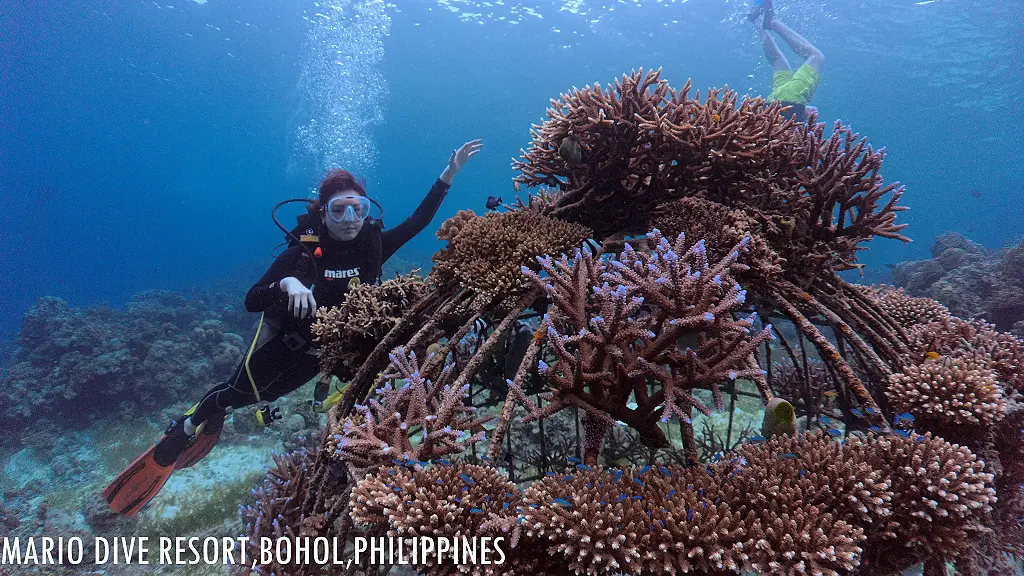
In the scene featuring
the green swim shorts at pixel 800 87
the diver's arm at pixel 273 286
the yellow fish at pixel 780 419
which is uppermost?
the green swim shorts at pixel 800 87

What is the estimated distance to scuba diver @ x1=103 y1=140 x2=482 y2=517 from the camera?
5.96 meters

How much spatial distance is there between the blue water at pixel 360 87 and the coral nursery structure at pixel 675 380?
3393cm

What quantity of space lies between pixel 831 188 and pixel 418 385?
3641 millimetres

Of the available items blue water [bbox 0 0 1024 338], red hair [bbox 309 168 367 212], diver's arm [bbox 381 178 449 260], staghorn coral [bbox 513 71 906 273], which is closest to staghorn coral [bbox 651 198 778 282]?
staghorn coral [bbox 513 71 906 273]

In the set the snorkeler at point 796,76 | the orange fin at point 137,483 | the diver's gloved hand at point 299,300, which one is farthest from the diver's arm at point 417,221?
the snorkeler at point 796,76

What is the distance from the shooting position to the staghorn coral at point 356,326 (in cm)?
360

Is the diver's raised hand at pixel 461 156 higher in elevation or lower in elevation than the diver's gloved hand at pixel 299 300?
higher

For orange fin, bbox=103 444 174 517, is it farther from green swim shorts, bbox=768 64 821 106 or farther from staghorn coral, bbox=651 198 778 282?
green swim shorts, bbox=768 64 821 106

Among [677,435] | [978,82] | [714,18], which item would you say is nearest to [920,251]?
[978,82]

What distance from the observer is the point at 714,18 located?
128 ft

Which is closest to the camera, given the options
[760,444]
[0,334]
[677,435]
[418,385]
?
[760,444]

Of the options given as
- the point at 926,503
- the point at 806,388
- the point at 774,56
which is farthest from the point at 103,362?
the point at 774,56

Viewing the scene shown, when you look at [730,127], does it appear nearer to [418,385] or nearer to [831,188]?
[831,188]

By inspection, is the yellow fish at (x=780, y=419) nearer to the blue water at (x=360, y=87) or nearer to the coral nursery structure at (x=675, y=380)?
the coral nursery structure at (x=675, y=380)
